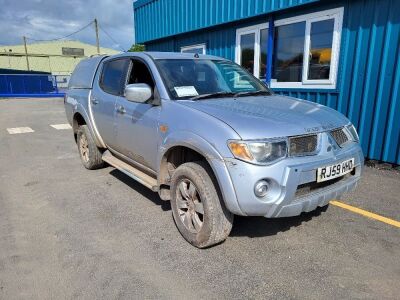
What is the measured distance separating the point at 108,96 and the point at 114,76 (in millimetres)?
319

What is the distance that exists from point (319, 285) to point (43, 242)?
2620 mm

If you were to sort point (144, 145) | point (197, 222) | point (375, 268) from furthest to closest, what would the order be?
point (144, 145), point (197, 222), point (375, 268)

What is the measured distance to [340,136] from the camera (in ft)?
10.1

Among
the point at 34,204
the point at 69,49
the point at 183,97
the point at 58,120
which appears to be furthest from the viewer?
the point at 69,49

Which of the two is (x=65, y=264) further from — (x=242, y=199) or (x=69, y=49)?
(x=69, y=49)

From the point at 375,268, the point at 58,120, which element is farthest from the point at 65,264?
the point at 58,120

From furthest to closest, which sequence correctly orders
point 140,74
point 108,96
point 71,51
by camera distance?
point 71,51, point 108,96, point 140,74

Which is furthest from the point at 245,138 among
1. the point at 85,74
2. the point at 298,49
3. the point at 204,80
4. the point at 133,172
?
the point at 298,49

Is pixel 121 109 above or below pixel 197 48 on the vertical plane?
below

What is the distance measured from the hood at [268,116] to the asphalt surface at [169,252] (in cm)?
116

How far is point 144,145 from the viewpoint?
368 cm

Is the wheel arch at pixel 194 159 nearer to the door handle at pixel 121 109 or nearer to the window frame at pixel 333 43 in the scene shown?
the door handle at pixel 121 109

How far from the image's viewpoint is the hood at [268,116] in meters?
2.65

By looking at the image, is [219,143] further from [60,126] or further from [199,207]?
[60,126]
